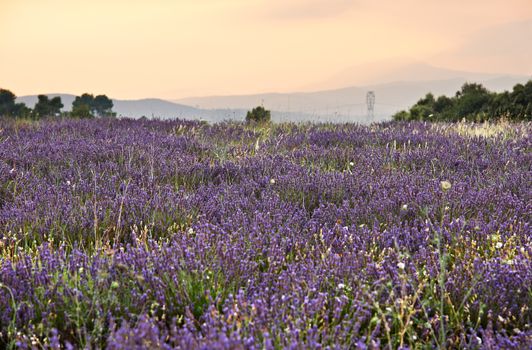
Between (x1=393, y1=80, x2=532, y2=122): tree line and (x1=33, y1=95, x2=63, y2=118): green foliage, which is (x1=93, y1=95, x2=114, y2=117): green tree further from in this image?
(x1=393, y1=80, x2=532, y2=122): tree line

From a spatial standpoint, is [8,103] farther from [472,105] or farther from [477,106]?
[477,106]

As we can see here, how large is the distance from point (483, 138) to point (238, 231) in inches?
176

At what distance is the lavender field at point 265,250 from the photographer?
1846 millimetres

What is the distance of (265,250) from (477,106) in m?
13.4

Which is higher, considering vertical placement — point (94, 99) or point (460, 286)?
point (94, 99)

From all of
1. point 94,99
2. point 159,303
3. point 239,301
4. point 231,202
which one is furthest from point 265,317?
point 94,99

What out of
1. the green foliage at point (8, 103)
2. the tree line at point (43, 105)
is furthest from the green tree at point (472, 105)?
the green foliage at point (8, 103)

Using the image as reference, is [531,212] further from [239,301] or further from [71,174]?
[71,174]

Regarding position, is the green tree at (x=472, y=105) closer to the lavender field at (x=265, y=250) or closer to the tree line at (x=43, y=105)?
the lavender field at (x=265, y=250)

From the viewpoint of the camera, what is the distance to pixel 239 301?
1.82 meters

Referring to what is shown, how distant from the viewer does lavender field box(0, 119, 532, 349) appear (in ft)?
6.06

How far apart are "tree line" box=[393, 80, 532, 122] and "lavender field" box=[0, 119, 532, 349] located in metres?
6.77

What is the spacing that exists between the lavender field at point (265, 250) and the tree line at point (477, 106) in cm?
677

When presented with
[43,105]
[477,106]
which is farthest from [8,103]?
[477,106]
